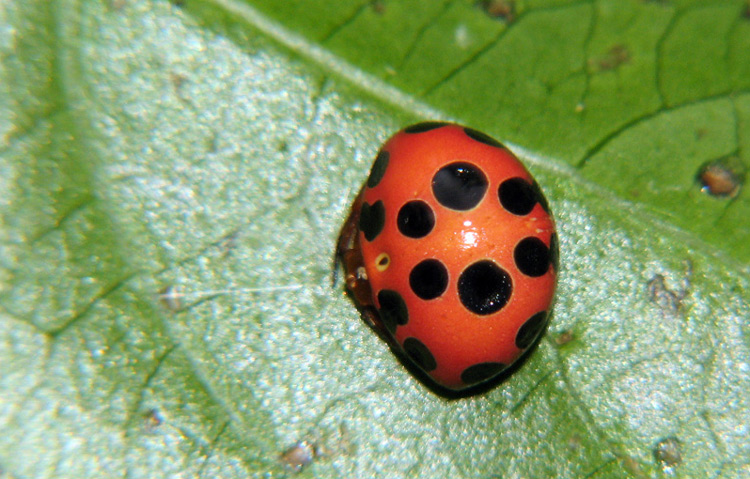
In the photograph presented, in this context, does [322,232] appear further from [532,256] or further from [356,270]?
[532,256]

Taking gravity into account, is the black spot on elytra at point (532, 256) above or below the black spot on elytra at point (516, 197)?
below

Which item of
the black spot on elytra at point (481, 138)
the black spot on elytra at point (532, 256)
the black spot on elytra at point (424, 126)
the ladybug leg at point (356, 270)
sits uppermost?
the black spot on elytra at point (481, 138)

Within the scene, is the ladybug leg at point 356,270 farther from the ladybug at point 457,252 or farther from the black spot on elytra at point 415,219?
the black spot on elytra at point 415,219

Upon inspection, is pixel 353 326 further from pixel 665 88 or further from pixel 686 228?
pixel 665 88

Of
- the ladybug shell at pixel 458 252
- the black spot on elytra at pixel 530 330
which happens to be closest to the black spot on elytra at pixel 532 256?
the ladybug shell at pixel 458 252

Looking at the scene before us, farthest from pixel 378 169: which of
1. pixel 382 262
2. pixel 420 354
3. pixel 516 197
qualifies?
pixel 420 354

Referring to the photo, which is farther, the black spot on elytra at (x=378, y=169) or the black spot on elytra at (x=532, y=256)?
the black spot on elytra at (x=378, y=169)

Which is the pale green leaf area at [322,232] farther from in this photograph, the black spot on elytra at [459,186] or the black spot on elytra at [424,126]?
the black spot on elytra at [459,186]
